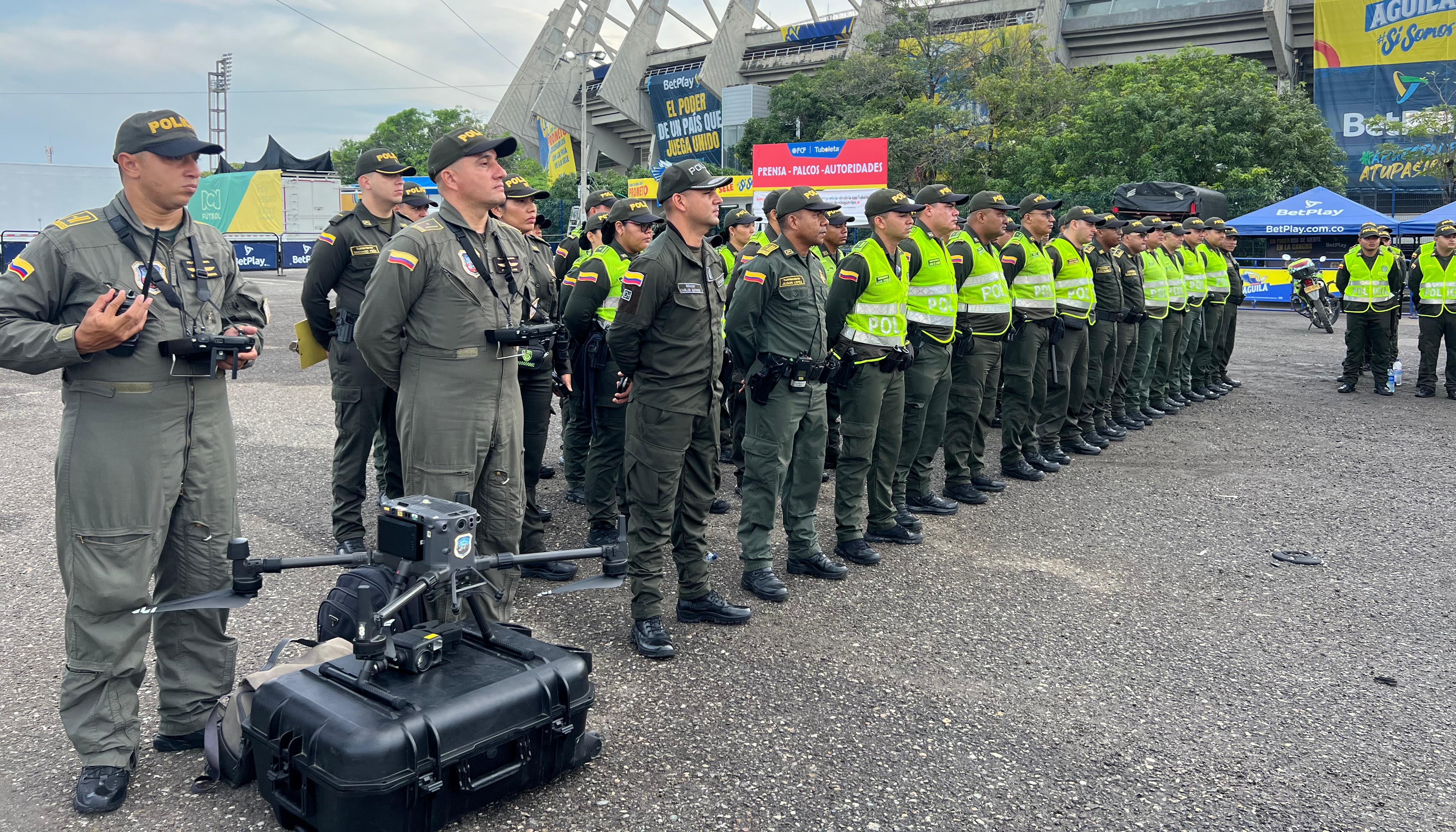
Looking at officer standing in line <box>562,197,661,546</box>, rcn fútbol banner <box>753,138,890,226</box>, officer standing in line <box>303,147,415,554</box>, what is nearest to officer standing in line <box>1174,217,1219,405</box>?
officer standing in line <box>562,197,661,546</box>

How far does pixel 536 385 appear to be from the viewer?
19.0 ft

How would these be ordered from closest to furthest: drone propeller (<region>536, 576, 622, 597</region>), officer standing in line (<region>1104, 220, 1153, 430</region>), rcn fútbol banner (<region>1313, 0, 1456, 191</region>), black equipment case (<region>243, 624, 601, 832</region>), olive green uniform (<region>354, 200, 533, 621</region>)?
1. black equipment case (<region>243, 624, 601, 832</region>)
2. drone propeller (<region>536, 576, 622, 597</region>)
3. olive green uniform (<region>354, 200, 533, 621</region>)
4. officer standing in line (<region>1104, 220, 1153, 430</region>)
5. rcn fútbol banner (<region>1313, 0, 1456, 191</region>)

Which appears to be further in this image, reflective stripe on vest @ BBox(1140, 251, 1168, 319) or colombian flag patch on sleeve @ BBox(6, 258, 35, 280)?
reflective stripe on vest @ BBox(1140, 251, 1168, 319)

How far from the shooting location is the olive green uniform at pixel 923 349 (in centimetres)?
637

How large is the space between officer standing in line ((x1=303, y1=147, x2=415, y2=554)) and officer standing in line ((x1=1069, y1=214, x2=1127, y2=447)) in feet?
19.6

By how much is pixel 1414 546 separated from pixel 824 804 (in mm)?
4831

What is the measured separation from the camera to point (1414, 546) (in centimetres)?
607

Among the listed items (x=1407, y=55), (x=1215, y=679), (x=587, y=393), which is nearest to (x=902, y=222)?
(x=587, y=393)

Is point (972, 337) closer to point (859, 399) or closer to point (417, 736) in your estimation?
point (859, 399)

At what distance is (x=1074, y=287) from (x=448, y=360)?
19.8 ft

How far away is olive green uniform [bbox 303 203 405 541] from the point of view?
17.5 feet

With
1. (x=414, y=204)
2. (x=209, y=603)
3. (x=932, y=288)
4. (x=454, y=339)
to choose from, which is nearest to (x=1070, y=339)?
(x=932, y=288)

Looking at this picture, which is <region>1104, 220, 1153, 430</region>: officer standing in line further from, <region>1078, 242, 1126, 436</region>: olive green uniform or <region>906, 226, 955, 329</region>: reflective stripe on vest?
<region>906, 226, 955, 329</region>: reflective stripe on vest

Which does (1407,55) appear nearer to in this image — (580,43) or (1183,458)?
(1183,458)
